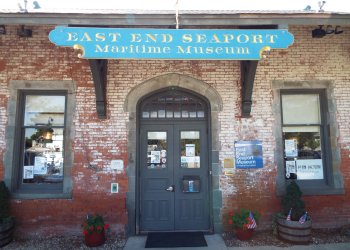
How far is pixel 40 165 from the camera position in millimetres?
6703

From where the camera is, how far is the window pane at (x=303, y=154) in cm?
685

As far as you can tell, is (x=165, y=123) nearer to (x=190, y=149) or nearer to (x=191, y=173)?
(x=190, y=149)

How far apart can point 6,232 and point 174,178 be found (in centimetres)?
346

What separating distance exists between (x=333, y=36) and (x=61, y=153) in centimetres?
675

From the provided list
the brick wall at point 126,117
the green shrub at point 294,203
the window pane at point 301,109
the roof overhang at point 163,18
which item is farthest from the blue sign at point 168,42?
the green shrub at point 294,203

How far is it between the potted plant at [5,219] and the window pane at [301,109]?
6.14m

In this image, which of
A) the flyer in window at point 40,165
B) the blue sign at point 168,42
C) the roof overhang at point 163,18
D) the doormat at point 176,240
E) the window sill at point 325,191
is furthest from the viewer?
the flyer in window at point 40,165

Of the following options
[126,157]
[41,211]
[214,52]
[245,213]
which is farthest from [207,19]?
[41,211]

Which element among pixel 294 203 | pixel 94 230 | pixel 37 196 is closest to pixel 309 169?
pixel 294 203

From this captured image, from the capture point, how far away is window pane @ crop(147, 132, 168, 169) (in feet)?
22.2

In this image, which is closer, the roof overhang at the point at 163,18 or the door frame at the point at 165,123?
the roof overhang at the point at 163,18

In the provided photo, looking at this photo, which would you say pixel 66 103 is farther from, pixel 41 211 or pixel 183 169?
pixel 183 169

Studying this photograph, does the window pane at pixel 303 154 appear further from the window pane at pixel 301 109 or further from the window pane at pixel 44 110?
the window pane at pixel 44 110

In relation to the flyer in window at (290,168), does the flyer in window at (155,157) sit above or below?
above
